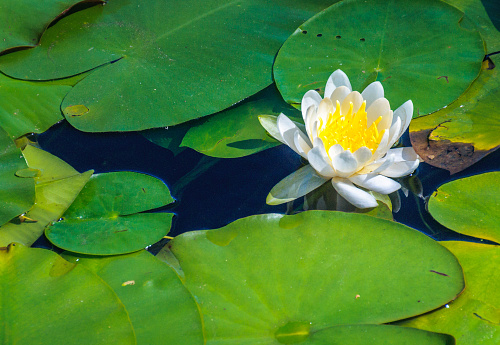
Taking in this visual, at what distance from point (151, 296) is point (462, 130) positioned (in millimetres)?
1733

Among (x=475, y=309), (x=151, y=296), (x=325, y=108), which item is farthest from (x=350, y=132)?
(x=151, y=296)

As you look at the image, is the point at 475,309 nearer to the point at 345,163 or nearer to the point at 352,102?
the point at 345,163

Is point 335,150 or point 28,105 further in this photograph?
point 28,105

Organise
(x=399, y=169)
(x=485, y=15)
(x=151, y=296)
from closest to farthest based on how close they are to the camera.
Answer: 1. (x=151, y=296)
2. (x=399, y=169)
3. (x=485, y=15)

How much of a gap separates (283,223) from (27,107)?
5.30 feet

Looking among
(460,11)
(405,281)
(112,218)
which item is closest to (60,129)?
(112,218)

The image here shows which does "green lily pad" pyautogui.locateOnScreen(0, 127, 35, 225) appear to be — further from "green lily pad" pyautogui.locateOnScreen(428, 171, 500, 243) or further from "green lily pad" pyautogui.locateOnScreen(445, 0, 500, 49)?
"green lily pad" pyautogui.locateOnScreen(445, 0, 500, 49)

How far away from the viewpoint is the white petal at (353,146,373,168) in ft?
5.46

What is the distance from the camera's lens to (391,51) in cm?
233

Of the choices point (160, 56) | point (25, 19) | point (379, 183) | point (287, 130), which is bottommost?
point (379, 183)

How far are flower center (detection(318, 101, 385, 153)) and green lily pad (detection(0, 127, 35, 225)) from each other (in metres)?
1.39

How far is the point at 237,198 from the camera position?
6.56 ft

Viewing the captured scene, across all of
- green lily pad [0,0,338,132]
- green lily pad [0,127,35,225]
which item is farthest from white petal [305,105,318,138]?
green lily pad [0,127,35,225]

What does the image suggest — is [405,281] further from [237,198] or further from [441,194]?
[237,198]
